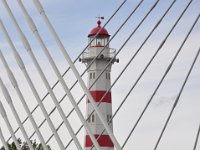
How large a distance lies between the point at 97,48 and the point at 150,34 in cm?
2096

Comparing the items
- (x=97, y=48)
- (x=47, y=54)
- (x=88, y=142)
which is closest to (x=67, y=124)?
(x=47, y=54)

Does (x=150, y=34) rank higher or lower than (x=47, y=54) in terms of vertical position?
higher

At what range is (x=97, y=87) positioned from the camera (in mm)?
28000

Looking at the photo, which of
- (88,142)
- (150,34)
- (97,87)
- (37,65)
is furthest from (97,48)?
(37,65)

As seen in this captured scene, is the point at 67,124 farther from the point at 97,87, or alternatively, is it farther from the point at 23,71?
the point at 97,87

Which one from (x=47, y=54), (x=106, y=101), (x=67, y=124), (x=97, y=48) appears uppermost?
(x=97, y=48)

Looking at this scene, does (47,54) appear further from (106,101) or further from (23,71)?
(106,101)

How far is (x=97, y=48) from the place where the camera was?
29.6 meters

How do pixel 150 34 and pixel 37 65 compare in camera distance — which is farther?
pixel 150 34

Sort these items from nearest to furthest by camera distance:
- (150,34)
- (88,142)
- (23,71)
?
(23,71)
(150,34)
(88,142)

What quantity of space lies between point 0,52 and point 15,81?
15.2 inches

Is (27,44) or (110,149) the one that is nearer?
(27,44)

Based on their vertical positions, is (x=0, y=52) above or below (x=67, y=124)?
above

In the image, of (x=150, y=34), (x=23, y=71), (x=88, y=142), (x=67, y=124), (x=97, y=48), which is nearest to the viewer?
(x=67, y=124)
